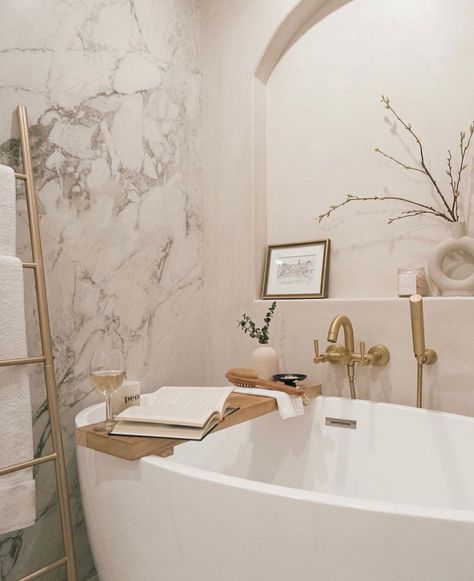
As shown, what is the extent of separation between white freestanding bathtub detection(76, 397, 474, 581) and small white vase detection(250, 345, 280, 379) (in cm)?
18

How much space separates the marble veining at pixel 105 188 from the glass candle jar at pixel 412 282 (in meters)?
0.96

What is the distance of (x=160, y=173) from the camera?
2.12m

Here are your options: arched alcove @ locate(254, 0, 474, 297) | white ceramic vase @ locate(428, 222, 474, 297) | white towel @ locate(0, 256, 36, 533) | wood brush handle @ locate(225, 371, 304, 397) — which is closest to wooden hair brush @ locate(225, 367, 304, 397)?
wood brush handle @ locate(225, 371, 304, 397)

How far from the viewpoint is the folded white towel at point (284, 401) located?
1679 millimetres

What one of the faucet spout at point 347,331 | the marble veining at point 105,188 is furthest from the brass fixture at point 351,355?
the marble veining at point 105,188

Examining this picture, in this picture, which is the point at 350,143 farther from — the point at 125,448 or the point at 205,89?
the point at 125,448

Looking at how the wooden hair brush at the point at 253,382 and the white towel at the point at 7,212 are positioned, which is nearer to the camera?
the white towel at the point at 7,212

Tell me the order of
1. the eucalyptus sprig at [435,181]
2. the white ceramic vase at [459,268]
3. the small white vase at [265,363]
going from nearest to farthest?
the white ceramic vase at [459,268] < the eucalyptus sprig at [435,181] < the small white vase at [265,363]

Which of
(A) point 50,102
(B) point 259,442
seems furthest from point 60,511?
(A) point 50,102

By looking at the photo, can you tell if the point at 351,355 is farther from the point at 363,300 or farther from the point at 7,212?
the point at 7,212

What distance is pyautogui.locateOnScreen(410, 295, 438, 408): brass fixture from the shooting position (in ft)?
5.28

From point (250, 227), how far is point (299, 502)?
151 cm

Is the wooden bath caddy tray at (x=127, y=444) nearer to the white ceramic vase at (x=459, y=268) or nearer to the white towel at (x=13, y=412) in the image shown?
the white towel at (x=13, y=412)

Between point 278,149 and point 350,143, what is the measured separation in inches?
14.3
